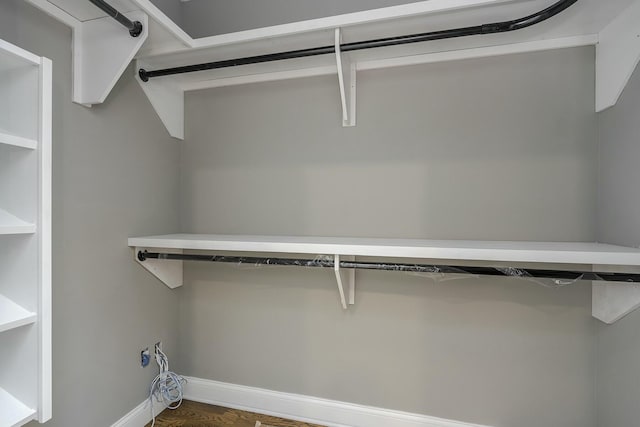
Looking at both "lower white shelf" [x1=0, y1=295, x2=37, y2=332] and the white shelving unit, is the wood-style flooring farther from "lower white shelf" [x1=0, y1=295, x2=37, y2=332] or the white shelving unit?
"lower white shelf" [x1=0, y1=295, x2=37, y2=332]

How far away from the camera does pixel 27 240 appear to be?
0.91m

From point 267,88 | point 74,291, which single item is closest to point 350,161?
point 267,88

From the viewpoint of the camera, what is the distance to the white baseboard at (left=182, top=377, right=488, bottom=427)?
1.51m

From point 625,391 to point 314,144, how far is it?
5.14ft

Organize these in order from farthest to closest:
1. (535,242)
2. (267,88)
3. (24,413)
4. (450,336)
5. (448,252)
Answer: (267,88)
(450,336)
(535,242)
(448,252)
(24,413)

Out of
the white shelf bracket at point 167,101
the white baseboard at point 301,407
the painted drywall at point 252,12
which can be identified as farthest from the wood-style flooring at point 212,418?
the painted drywall at point 252,12

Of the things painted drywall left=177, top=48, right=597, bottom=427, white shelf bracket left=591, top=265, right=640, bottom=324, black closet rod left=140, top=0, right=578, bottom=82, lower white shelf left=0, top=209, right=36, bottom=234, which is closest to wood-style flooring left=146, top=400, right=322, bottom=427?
painted drywall left=177, top=48, right=597, bottom=427

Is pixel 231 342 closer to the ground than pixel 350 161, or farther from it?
closer to the ground

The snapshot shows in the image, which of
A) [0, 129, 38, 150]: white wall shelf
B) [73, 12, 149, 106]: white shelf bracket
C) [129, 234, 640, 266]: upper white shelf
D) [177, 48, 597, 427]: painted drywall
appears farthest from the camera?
[177, 48, 597, 427]: painted drywall

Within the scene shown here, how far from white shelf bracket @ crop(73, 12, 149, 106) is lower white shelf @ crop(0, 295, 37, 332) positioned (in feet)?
2.58

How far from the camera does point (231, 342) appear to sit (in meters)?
1.76

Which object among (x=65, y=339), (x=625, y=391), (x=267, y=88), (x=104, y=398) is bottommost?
(x=104, y=398)

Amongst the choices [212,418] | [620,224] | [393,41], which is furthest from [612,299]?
[212,418]

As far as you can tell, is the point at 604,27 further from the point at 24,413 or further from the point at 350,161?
the point at 24,413
